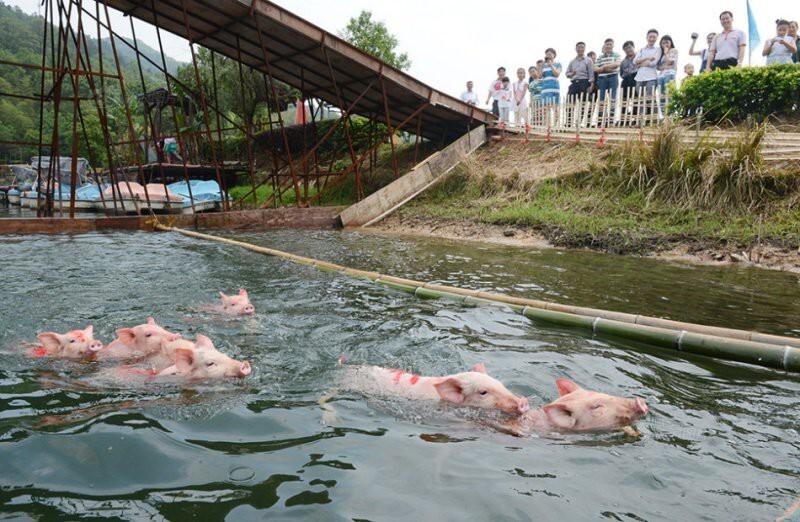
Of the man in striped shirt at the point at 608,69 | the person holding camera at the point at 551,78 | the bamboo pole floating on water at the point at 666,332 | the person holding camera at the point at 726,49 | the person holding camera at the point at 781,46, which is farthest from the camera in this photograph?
the person holding camera at the point at 551,78

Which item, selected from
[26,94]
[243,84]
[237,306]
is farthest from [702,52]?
→ [26,94]

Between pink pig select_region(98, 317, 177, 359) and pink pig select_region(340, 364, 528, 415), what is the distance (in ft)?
6.22

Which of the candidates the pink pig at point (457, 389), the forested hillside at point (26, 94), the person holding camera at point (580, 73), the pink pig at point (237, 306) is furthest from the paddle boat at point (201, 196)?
the forested hillside at point (26, 94)

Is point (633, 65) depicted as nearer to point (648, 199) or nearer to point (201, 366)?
point (648, 199)

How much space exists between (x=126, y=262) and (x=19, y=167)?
111ft

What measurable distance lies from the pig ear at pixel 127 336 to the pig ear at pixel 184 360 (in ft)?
2.96

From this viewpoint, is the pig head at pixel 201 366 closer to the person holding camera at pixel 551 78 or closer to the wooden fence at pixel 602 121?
the wooden fence at pixel 602 121

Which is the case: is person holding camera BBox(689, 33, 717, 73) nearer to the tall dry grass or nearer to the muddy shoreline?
the tall dry grass

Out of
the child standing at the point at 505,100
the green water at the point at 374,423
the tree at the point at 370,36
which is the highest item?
the tree at the point at 370,36

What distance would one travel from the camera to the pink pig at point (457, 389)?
3.92 m

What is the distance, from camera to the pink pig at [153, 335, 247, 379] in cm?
444

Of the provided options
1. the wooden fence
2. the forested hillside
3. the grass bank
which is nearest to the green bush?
the wooden fence

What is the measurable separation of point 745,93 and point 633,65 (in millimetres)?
3232

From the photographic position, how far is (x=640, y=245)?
1097 cm
